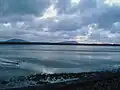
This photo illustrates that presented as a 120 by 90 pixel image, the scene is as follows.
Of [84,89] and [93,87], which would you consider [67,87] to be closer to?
[84,89]

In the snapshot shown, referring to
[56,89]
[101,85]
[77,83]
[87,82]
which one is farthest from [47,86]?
[101,85]

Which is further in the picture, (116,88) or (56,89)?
(116,88)

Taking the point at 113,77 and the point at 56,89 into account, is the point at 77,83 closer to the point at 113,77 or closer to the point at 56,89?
the point at 56,89

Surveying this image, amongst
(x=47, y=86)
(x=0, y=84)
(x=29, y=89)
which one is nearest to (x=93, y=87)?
(x=47, y=86)

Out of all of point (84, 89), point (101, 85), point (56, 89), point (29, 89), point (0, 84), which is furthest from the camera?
point (0, 84)

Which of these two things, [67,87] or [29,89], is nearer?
[29,89]

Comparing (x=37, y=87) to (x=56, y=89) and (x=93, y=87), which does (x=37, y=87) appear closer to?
(x=56, y=89)

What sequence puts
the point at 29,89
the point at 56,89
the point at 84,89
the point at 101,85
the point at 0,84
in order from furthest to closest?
the point at 0,84
the point at 101,85
the point at 84,89
the point at 56,89
the point at 29,89

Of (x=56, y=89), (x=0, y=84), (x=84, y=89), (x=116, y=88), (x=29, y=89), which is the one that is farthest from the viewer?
(x=0, y=84)

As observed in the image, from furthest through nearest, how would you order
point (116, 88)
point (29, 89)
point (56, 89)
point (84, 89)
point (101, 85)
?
1. point (116, 88)
2. point (101, 85)
3. point (84, 89)
4. point (56, 89)
5. point (29, 89)
